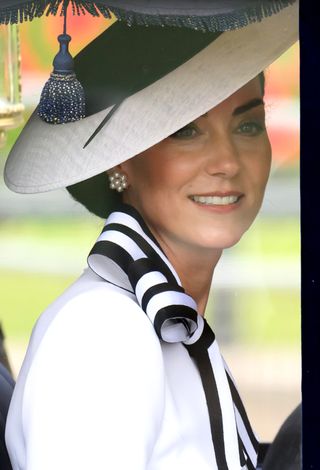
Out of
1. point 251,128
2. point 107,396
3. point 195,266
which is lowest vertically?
point 107,396

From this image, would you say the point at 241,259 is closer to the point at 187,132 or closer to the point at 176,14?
the point at 187,132

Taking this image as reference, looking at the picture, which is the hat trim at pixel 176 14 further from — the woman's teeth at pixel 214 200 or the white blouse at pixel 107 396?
the white blouse at pixel 107 396

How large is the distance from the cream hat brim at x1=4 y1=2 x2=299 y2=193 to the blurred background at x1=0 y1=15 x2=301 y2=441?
0.04 meters

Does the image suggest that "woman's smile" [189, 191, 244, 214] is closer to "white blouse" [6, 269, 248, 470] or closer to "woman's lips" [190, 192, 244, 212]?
"woman's lips" [190, 192, 244, 212]

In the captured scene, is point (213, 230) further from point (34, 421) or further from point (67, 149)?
point (34, 421)

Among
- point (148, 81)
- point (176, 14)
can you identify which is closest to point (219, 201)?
point (148, 81)

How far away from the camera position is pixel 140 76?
1993 mm

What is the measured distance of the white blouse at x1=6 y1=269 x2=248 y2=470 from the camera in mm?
1873

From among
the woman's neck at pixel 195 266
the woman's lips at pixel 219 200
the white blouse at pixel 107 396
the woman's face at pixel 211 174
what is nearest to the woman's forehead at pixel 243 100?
the woman's face at pixel 211 174

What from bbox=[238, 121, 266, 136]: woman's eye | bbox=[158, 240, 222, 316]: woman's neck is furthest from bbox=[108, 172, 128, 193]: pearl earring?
bbox=[238, 121, 266, 136]: woman's eye

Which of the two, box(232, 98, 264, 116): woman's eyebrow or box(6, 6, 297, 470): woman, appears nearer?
box(6, 6, 297, 470): woman

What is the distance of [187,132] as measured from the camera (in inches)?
78.7

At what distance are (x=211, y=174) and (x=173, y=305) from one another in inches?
8.8

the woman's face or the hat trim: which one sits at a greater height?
the hat trim
